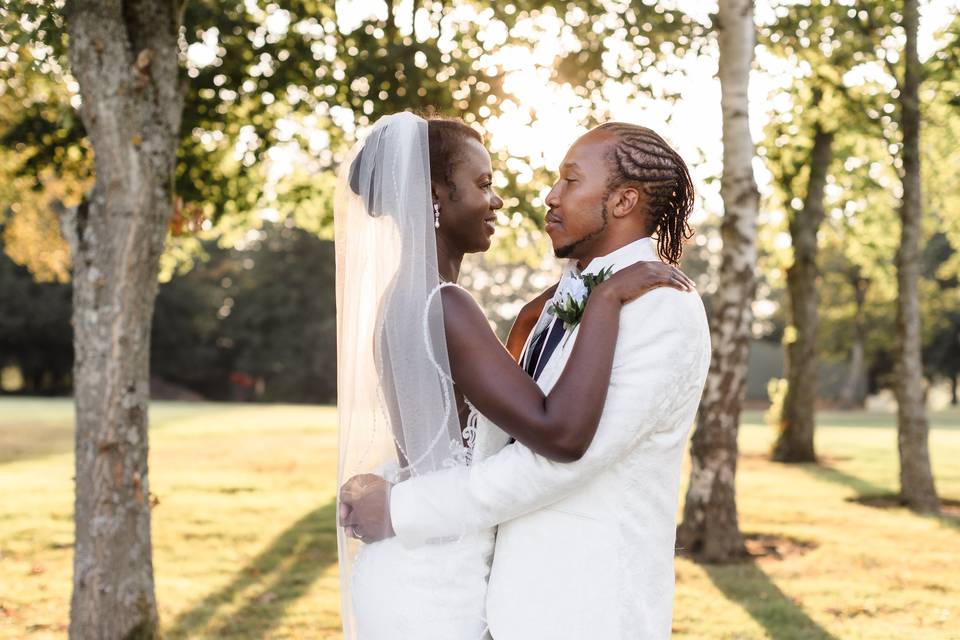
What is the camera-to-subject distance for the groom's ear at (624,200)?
108 inches

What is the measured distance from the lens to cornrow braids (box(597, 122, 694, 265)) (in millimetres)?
2736

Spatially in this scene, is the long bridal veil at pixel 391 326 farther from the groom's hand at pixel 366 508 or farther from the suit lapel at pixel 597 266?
the suit lapel at pixel 597 266

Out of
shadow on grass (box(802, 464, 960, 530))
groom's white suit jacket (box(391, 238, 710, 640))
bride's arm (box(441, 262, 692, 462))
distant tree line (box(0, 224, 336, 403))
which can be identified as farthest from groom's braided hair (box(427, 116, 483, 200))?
distant tree line (box(0, 224, 336, 403))

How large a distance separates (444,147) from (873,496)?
14.8 meters

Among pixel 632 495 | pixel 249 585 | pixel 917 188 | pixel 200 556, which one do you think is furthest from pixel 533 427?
pixel 917 188

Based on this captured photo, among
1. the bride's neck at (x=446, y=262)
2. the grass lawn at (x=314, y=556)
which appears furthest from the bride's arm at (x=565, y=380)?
the grass lawn at (x=314, y=556)

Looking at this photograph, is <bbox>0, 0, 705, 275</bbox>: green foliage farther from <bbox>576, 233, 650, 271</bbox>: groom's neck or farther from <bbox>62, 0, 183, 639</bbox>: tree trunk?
<bbox>576, 233, 650, 271</bbox>: groom's neck

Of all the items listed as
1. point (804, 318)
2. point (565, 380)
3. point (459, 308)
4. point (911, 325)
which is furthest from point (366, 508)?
point (804, 318)

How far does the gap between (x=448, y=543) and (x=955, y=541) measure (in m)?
10.9

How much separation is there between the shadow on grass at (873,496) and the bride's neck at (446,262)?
11868mm

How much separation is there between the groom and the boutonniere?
0.05 m

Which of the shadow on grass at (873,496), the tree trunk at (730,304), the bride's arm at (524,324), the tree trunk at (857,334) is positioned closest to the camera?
the bride's arm at (524,324)

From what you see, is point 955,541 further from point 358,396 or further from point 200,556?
point 358,396

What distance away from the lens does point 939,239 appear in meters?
54.0
